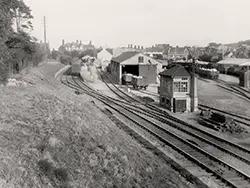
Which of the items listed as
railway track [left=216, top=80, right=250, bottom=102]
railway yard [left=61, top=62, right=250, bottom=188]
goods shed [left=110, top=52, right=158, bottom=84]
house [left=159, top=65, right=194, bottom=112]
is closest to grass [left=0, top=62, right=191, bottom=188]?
railway yard [left=61, top=62, right=250, bottom=188]

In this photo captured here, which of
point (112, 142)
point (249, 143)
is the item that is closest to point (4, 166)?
point (112, 142)

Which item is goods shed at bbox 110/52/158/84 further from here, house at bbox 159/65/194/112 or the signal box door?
the signal box door

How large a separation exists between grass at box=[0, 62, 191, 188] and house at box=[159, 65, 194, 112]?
39.2 feet

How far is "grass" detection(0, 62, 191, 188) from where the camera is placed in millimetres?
9500

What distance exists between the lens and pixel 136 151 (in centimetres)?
1500

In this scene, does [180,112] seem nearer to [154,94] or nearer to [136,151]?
[154,94]

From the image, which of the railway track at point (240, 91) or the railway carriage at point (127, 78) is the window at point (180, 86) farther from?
the railway carriage at point (127, 78)

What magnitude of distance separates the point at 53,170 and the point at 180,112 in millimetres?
19879

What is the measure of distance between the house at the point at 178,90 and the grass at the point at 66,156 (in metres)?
11.9

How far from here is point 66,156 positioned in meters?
11.4

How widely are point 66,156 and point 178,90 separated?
19.2 m


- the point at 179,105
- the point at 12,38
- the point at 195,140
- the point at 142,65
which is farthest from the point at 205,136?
the point at 142,65

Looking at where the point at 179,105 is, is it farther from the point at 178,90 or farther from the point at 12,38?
the point at 12,38

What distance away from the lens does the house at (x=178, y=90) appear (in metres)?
28.3
